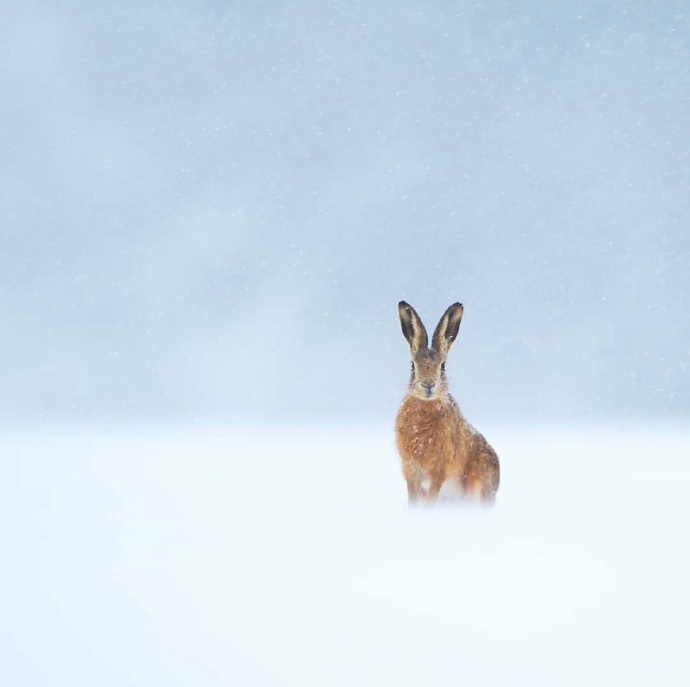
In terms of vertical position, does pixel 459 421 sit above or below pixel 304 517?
above

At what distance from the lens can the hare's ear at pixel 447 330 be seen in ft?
19.1

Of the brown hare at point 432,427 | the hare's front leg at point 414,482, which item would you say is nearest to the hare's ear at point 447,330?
the brown hare at point 432,427

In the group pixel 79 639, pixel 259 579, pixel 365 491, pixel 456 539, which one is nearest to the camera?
pixel 79 639

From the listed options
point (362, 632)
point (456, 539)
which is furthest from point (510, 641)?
point (456, 539)

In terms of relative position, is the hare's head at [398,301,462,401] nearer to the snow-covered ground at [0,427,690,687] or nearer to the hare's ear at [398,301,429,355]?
the hare's ear at [398,301,429,355]

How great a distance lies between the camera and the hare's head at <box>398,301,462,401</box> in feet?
18.9

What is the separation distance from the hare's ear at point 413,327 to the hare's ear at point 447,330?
77 millimetres

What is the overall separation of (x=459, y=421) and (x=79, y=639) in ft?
11.1

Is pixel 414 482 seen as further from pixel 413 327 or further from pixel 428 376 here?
pixel 413 327

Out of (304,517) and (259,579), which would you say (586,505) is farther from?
(259,579)

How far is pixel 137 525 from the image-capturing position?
533cm

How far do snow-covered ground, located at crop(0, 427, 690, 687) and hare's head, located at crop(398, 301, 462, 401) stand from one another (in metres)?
0.84

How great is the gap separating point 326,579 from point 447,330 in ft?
7.56

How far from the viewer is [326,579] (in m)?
4.11
